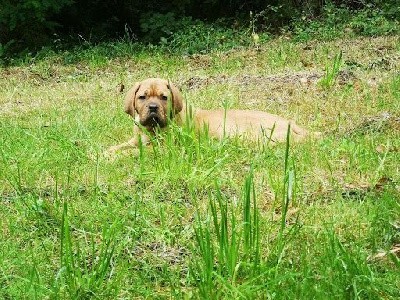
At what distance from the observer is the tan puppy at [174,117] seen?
526cm

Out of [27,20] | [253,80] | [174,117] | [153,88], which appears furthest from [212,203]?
[27,20]

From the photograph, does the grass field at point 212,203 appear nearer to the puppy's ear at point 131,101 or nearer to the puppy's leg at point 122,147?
the puppy's leg at point 122,147

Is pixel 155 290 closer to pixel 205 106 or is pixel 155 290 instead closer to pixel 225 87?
pixel 205 106

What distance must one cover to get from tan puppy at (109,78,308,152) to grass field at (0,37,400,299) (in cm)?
31

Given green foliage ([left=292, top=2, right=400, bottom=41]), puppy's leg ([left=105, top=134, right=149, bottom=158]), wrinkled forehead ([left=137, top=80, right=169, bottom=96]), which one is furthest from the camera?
green foliage ([left=292, top=2, right=400, bottom=41])

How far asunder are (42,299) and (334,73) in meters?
5.30

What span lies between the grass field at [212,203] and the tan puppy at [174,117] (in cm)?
31

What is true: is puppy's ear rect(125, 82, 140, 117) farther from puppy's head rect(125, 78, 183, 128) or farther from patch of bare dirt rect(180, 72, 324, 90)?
patch of bare dirt rect(180, 72, 324, 90)

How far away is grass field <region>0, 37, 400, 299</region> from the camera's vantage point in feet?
8.11

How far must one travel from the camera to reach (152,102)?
535 centimetres

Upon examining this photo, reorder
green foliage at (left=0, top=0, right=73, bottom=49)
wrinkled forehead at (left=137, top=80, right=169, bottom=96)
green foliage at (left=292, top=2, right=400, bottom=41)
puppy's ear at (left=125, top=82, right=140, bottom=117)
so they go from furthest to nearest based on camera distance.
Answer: green foliage at (left=0, top=0, right=73, bottom=49) → green foliage at (left=292, top=2, right=400, bottom=41) → puppy's ear at (left=125, top=82, right=140, bottom=117) → wrinkled forehead at (left=137, top=80, right=169, bottom=96)

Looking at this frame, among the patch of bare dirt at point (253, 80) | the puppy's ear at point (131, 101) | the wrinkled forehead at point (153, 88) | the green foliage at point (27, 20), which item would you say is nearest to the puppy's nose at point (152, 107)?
the wrinkled forehead at point (153, 88)

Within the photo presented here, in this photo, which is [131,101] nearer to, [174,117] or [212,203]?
[174,117]

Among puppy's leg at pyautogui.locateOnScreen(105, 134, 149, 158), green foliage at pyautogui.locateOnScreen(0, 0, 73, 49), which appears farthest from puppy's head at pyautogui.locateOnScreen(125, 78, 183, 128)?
green foliage at pyautogui.locateOnScreen(0, 0, 73, 49)
